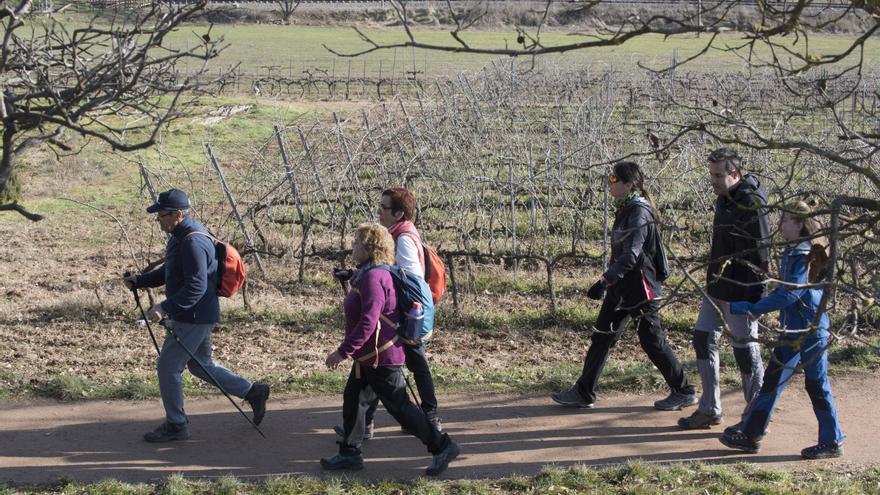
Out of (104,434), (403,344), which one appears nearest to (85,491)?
(104,434)

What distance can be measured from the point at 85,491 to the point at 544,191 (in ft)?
38.9

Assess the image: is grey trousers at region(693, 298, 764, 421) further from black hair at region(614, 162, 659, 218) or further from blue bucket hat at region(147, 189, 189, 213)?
blue bucket hat at region(147, 189, 189, 213)

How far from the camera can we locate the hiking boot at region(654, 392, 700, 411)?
6.93 m

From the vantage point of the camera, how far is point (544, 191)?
16641 millimetres

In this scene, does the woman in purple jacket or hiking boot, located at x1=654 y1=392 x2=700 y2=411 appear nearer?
the woman in purple jacket

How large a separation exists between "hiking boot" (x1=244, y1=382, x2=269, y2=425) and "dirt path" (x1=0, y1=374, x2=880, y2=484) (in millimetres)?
149

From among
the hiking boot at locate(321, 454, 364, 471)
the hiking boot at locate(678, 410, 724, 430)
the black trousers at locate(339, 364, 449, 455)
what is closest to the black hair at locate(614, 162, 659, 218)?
the hiking boot at locate(678, 410, 724, 430)

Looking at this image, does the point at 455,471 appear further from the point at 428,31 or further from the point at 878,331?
the point at 428,31

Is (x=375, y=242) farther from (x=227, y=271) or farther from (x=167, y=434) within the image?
(x=167, y=434)

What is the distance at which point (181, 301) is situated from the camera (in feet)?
20.1

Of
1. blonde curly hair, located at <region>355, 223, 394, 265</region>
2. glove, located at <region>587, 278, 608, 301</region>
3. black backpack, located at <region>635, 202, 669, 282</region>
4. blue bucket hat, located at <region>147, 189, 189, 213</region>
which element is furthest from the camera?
black backpack, located at <region>635, 202, 669, 282</region>

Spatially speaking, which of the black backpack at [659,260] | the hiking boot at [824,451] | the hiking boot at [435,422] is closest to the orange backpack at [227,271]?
the hiking boot at [435,422]

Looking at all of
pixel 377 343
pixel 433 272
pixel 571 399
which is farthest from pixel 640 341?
pixel 377 343

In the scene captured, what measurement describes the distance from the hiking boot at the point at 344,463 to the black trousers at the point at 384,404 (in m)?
0.03
